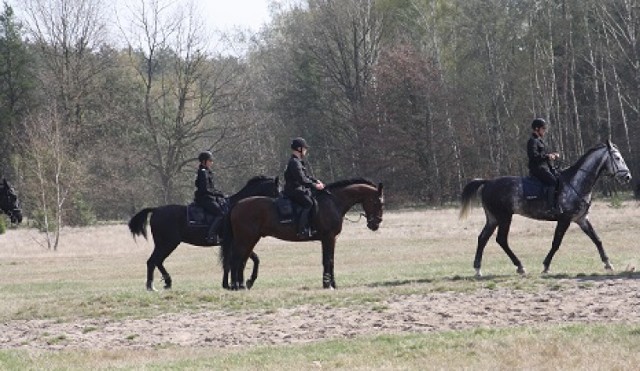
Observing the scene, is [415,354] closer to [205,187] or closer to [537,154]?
[537,154]

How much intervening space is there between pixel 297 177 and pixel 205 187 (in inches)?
111

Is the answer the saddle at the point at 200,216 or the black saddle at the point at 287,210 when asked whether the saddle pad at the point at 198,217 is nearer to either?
the saddle at the point at 200,216

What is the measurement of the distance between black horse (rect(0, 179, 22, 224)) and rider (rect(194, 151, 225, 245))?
326 inches

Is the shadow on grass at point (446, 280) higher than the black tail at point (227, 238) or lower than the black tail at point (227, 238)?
lower

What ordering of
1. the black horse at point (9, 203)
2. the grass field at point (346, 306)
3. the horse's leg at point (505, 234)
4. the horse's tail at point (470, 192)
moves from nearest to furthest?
the grass field at point (346, 306), the horse's leg at point (505, 234), the horse's tail at point (470, 192), the black horse at point (9, 203)

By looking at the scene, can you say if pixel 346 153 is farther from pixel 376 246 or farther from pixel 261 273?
pixel 261 273

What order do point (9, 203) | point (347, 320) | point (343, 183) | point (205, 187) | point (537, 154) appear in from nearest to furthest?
point (347, 320), point (537, 154), point (343, 183), point (205, 187), point (9, 203)

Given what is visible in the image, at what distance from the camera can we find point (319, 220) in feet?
68.6

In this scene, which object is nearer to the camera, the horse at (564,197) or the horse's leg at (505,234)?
the horse at (564,197)

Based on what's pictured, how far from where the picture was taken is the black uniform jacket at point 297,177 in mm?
20469

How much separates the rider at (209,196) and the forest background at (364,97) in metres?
36.4

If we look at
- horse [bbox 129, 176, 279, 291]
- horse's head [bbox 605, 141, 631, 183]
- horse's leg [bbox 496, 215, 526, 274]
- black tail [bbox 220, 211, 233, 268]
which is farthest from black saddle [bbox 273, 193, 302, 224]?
horse's head [bbox 605, 141, 631, 183]

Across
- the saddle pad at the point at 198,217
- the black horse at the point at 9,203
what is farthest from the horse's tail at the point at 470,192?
the black horse at the point at 9,203

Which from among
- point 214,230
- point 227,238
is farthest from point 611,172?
point 214,230
